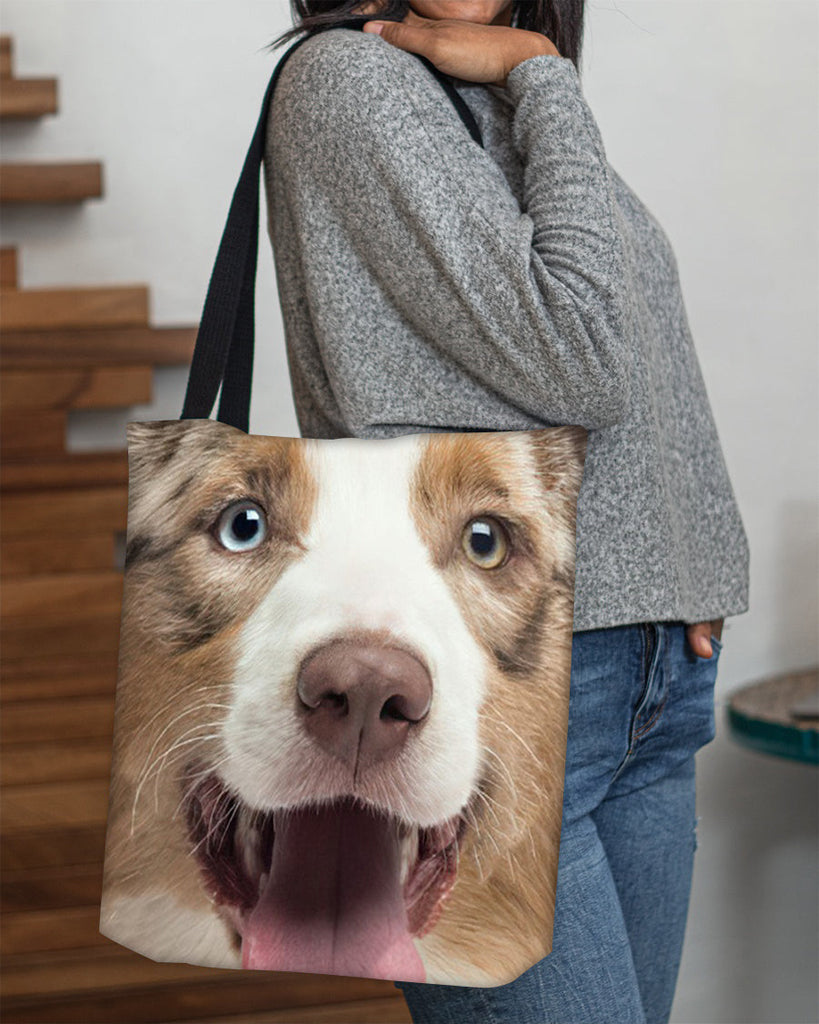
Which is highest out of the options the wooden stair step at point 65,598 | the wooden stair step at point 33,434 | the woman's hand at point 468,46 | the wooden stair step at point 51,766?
the woman's hand at point 468,46

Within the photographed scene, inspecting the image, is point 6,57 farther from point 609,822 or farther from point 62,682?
point 609,822

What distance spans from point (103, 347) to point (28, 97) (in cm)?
39

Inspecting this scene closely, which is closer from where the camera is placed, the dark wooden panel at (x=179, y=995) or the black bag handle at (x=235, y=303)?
the black bag handle at (x=235, y=303)

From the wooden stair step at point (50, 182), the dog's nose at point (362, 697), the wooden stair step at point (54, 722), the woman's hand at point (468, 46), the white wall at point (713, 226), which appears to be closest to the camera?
the dog's nose at point (362, 697)

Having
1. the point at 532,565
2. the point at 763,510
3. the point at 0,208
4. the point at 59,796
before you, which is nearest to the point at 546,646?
the point at 532,565

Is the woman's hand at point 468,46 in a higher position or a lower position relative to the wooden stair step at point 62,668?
higher

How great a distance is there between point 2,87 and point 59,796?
1.04 metres

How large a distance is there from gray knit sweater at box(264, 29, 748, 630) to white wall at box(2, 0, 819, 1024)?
77 centimetres

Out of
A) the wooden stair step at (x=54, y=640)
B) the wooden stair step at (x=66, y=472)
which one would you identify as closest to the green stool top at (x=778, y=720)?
the wooden stair step at (x=54, y=640)

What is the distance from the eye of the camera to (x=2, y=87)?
1.49 metres

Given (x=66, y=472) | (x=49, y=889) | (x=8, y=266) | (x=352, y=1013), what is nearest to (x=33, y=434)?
(x=66, y=472)

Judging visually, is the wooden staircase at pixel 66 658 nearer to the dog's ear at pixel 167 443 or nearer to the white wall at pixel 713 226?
the white wall at pixel 713 226

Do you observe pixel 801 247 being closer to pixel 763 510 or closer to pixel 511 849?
pixel 763 510

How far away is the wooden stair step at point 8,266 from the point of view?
153 cm
